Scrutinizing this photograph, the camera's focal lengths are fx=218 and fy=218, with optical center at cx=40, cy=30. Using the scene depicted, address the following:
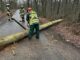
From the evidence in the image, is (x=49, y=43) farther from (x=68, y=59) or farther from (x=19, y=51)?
(x=68, y=59)

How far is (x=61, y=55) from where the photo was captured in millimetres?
9891

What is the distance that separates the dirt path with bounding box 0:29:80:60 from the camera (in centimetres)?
950

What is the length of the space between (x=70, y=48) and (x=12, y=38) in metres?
3.18

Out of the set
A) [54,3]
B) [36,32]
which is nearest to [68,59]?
[36,32]

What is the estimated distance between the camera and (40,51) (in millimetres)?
10539

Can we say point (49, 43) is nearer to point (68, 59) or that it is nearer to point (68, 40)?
point (68, 40)

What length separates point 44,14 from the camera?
3806 cm

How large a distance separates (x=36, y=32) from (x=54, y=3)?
23405 millimetres

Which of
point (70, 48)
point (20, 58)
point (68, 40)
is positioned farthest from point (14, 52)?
point (68, 40)

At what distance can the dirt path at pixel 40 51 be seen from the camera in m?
9.50

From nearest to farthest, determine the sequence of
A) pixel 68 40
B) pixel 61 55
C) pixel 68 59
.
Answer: pixel 68 59 < pixel 61 55 < pixel 68 40

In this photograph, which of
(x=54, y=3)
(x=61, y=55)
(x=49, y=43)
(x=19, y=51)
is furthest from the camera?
(x=54, y=3)

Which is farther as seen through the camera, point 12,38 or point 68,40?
point 68,40

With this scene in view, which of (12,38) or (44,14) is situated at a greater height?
(12,38)
